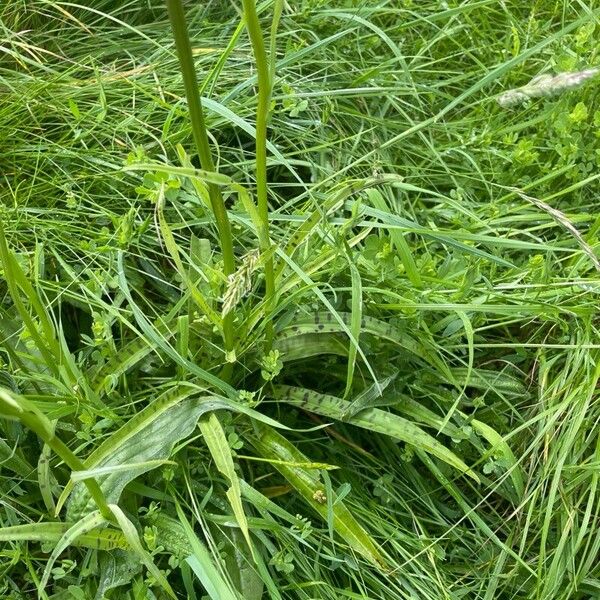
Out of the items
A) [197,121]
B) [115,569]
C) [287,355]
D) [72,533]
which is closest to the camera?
[197,121]

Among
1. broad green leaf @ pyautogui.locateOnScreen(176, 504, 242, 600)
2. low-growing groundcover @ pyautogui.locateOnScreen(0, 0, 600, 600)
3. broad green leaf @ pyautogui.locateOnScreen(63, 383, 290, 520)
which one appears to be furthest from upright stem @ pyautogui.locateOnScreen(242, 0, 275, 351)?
broad green leaf @ pyautogui.locateOnScreen(176, 504, 242, 600)

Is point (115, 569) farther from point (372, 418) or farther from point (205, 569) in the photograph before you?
point (372, 418)

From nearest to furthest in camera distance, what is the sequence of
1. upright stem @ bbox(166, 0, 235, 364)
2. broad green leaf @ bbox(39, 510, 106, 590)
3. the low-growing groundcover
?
upright stem @ bbox(166, 0, 235, 364) → broad green leaf @ bbox(39, 510, 106, 590) → the low-growing groundcover

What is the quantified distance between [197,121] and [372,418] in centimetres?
49

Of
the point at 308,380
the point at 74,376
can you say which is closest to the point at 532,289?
the point at 308,380

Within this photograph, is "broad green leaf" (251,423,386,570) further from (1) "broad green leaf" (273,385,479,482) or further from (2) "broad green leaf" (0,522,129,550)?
(2) "broad green leaf" (0,522,129,550)

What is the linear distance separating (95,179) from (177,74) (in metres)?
0.29

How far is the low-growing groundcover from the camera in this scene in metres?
0.92

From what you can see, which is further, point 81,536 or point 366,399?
point 366,399

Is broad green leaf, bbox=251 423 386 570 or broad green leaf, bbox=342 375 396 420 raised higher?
broad green leaf, bbox=342 375 396 420

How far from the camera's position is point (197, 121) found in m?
0.70

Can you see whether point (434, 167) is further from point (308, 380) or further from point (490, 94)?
point (308, 380)

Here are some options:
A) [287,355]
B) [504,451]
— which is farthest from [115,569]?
[504,451]

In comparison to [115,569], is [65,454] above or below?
above
